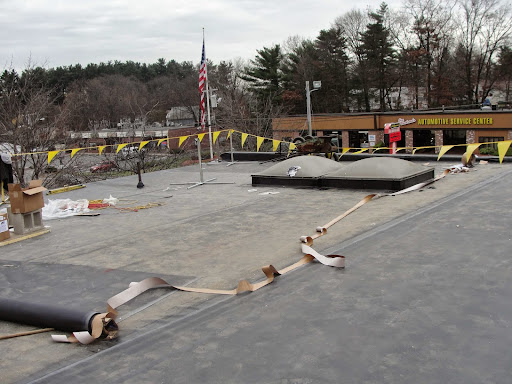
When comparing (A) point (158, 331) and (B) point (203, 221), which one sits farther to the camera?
(B) point (203, 221)

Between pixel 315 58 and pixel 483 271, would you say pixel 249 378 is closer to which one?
pixel 483 271

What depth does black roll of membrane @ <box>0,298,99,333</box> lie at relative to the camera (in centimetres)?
486

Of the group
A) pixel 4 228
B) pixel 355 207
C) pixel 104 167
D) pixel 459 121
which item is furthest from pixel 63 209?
pixel 459 121

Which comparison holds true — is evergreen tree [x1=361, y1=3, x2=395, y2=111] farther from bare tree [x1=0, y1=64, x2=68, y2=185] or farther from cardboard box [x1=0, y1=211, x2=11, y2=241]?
cardboard box [x1=0, y1=211, x2=11, y2=241]

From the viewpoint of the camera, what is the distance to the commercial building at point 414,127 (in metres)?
35.5

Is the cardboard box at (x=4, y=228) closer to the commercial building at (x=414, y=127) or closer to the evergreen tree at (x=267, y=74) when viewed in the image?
the commercial building at (x=414, y=127)

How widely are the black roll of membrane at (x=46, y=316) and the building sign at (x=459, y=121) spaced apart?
35.9m

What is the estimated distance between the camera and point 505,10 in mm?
49938

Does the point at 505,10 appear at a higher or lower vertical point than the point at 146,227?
higher

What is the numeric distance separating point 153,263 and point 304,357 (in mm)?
3722

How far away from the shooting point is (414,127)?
40.4 metres

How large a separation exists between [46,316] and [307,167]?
9.87 meters

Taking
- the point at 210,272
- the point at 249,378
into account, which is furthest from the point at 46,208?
the point at 249,378

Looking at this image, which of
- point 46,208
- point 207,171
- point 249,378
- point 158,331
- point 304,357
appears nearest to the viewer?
point 249,378
